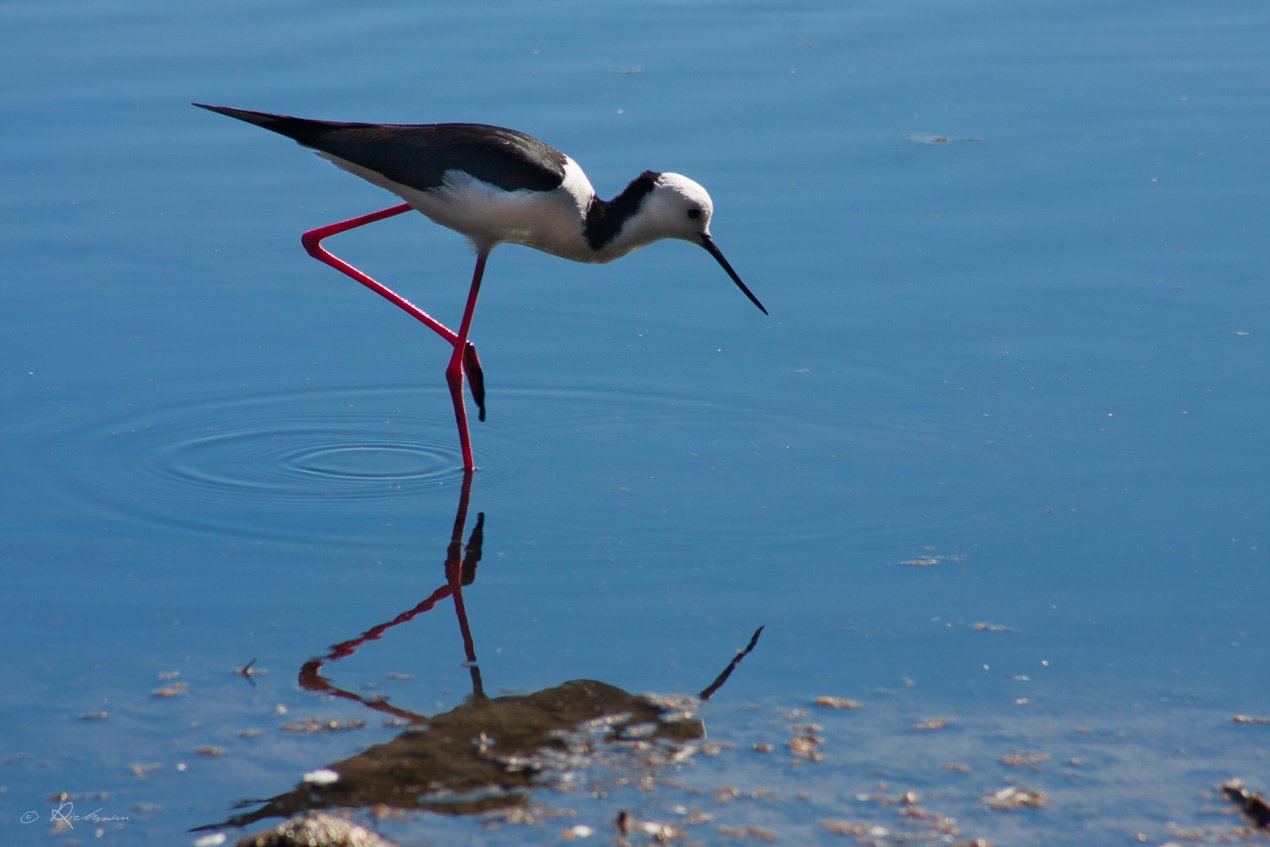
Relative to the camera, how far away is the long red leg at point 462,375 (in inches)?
230

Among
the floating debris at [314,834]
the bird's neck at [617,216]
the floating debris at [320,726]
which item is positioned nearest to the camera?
the floating debris at [314,834]

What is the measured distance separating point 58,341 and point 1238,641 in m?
4.32

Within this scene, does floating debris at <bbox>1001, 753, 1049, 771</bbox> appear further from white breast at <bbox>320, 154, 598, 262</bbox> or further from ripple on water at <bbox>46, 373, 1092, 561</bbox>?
white breast at <bbox>320, 154, 598, 262</bbox>

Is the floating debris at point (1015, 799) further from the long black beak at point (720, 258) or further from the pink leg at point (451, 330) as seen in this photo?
the long black beak at point (720, 258)

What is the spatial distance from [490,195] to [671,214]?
70cm

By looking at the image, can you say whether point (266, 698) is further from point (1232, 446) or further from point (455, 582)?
point (1232, 446)

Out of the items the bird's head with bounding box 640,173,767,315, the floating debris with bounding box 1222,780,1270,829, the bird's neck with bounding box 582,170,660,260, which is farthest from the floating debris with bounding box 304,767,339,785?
the bird's head with bounding box 640,173,767,315

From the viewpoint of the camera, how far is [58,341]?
6.66 m

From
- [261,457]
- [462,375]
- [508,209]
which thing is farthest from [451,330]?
[261,457]

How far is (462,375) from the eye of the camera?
6.14m

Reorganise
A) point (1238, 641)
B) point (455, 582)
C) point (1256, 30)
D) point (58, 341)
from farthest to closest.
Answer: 1. point (1256, 30)
2. point (58, 341)
3. point (455, 582)
4. point (1238, 641)

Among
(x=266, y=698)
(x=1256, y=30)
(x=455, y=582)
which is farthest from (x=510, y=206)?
(x=1256, y=30)

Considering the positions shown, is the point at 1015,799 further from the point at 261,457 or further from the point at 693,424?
the point at 261,457

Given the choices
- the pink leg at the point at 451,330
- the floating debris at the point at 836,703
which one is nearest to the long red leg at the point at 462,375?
the pink leg at the point at 451,330
